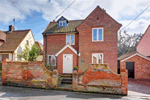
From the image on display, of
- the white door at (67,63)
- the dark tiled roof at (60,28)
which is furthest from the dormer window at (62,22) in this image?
the white door at (67,63)

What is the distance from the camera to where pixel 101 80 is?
714cm

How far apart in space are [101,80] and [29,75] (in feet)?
19.3

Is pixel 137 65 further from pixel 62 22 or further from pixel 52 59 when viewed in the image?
pixel 62 22

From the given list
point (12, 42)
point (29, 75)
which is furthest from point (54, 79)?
point (12, 42)

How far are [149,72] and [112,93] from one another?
962cm

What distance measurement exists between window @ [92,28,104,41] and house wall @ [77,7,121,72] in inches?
14.3

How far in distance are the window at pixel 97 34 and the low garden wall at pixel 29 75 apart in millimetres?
6740

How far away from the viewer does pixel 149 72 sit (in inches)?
518

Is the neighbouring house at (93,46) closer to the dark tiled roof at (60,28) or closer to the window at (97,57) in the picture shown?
the window at (97,57)

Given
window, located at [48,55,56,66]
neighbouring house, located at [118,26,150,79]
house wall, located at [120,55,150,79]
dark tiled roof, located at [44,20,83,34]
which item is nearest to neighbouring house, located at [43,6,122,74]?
window, located at [48,55,56,66]

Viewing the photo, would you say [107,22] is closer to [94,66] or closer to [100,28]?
[100,28]

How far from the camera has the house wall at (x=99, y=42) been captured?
1160cm

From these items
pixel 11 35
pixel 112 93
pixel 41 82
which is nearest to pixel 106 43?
pixel 112 93

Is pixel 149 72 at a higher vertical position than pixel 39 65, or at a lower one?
lower
